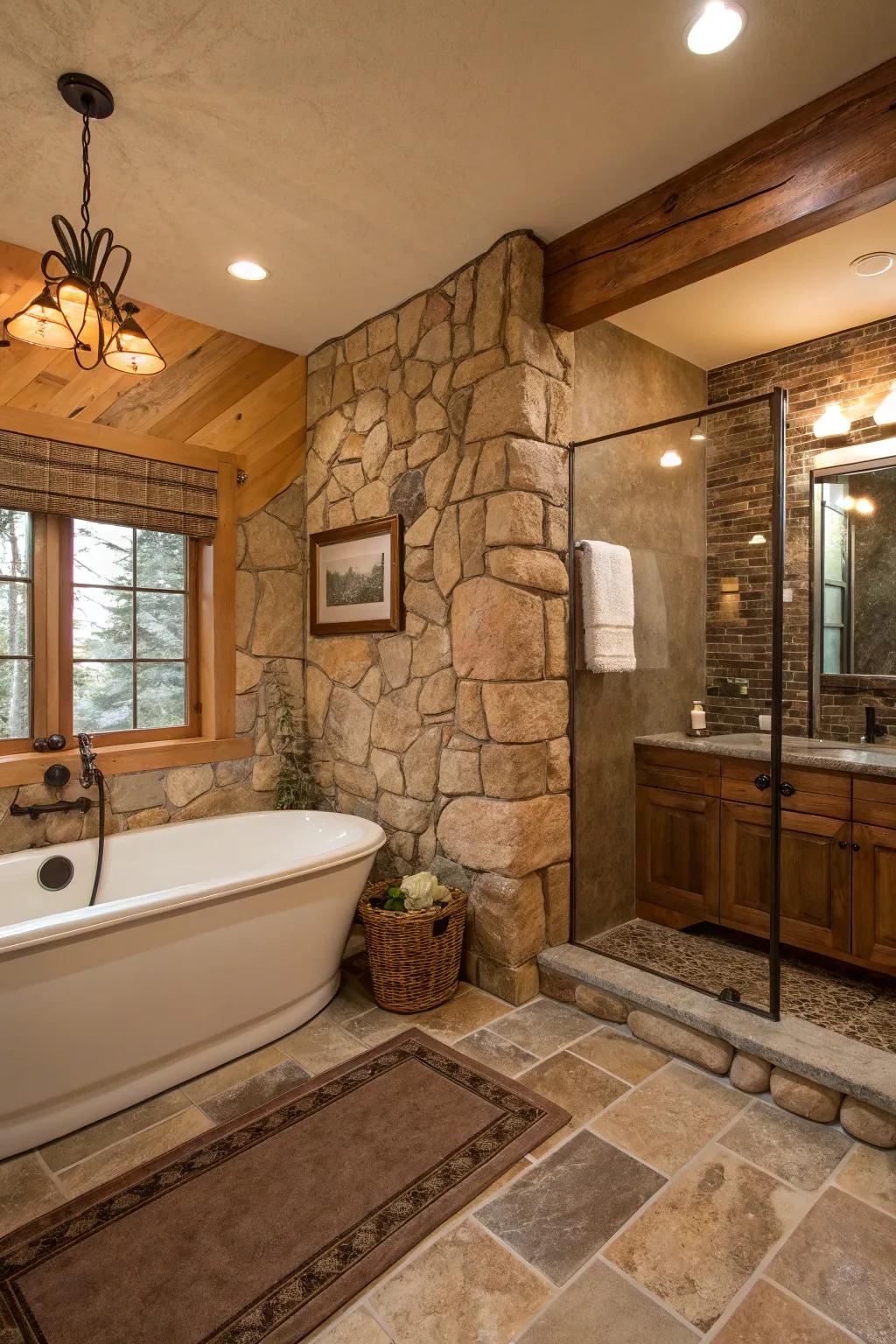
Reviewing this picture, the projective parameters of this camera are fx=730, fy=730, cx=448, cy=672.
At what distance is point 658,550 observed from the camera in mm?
3229

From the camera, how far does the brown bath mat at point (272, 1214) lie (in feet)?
4.82

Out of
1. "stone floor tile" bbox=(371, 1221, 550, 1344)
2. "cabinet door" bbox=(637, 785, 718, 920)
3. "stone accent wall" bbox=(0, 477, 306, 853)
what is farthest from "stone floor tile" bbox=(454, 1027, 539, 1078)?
"stone accent wall" bbox=(0, 477, 306, 853)

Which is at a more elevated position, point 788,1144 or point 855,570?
point 855,570

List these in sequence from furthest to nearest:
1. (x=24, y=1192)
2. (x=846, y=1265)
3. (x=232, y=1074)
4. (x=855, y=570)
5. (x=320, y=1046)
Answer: (x=855, y=570) < (x=320, y=1046) < (x=232, y=1074) < (x=24, y=1192) < (x=846, y=1265)

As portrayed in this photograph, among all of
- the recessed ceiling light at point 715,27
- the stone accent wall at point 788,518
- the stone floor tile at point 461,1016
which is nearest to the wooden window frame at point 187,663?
the stone floor tile at point 461,1016

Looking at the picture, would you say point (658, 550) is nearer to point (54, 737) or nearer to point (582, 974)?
point (582, 974)

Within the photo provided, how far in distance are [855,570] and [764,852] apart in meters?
1.32

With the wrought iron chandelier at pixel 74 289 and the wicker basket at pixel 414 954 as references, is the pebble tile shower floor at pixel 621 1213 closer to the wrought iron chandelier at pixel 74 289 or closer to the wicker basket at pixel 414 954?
the wicker basket at pixel 414 954

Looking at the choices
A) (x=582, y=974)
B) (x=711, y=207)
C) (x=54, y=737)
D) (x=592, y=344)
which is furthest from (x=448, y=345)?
(x=582, y=974)

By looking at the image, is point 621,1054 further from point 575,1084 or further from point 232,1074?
point 232,1074

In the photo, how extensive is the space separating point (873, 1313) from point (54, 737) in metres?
2.95

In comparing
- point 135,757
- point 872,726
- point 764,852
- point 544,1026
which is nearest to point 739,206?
point 872,726

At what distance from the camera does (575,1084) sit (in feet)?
7.25

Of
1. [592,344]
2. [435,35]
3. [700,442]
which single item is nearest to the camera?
[435,35]
